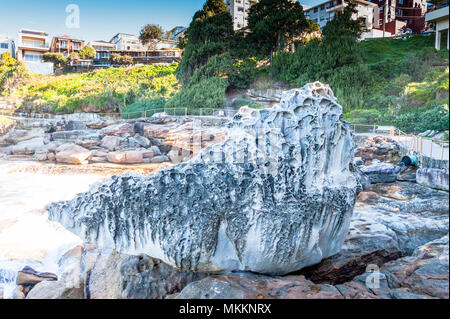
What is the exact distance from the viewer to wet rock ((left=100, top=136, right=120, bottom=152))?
535 cm

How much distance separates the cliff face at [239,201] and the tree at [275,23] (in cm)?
264

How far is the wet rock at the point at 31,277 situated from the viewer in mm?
2326

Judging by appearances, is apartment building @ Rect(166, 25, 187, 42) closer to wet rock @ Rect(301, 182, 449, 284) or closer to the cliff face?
the cliff face

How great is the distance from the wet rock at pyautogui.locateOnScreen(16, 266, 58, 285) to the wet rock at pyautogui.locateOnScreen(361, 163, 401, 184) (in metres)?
3.32

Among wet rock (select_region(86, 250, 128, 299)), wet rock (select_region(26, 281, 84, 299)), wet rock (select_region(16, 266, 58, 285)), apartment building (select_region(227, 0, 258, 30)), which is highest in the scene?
apartment building (select_region(227, 0, 258, 30))

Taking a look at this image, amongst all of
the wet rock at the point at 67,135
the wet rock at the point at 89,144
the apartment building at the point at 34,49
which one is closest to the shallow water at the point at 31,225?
the wet rock at the point at 89,144

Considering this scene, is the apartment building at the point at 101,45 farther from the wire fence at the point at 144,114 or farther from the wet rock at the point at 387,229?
the wet rock at the point at 387,229

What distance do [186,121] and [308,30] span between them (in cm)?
225

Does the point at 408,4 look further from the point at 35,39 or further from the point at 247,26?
the point at 35,39

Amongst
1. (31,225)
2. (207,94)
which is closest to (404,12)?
(207,94)

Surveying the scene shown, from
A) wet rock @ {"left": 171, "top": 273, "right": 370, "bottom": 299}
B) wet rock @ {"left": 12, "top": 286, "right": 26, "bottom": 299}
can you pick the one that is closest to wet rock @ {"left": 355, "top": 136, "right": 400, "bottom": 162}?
wet rock @ {"left": 171, "top": 273, "right": 370, "bottom": 299}

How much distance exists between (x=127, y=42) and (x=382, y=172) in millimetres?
3462

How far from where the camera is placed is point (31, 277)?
2.35 m
